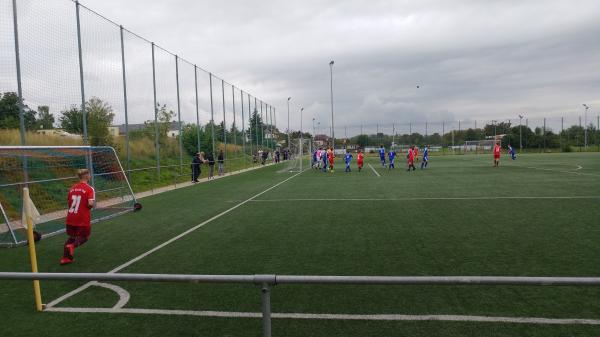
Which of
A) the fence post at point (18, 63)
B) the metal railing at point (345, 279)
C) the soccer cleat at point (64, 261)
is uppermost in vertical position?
the fence post at point (18, 63)

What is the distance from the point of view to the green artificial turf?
4.29 metres

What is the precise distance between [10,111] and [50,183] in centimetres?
213

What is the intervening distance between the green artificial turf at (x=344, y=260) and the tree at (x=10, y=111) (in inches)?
145

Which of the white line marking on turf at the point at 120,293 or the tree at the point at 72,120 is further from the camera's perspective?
the tree at the point at 72,120

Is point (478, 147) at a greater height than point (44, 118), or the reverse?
point (44, 118)

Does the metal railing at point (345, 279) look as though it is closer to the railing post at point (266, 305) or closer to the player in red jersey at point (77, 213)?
the railing post at point (266, 305)

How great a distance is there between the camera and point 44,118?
39.3ft

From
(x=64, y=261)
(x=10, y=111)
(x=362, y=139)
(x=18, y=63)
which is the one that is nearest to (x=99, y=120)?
(x=10, y=111)

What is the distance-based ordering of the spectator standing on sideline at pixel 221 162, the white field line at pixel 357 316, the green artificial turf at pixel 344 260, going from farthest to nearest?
the spectator standing on sideline at pixel 221 162 < the green artificial turf at pixel 344 260 < the white field line at pixel 357 316

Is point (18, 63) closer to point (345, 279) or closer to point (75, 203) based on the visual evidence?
point (75, 203)

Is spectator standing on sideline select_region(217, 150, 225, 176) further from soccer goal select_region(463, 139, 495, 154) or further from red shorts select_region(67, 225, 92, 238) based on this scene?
soccer goal select_region(463, 139, 495, 154)

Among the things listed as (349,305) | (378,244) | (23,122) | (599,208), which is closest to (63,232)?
(23,122)

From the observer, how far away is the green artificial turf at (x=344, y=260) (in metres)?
4.29

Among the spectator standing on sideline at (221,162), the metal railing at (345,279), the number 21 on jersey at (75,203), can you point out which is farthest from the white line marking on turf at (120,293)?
the spectator standing on sideline at (221,162)
